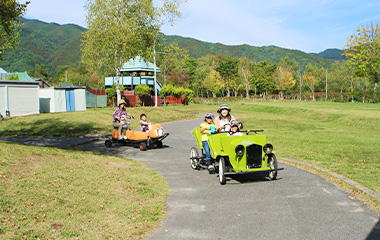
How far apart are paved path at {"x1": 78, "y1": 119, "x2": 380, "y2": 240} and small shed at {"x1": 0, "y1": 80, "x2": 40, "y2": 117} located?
25413 millimetres

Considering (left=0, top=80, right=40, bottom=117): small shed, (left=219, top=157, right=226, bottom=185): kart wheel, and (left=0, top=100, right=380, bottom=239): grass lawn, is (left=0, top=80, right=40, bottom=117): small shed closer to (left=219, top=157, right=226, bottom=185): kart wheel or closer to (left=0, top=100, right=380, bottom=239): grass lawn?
(left=0, top=100, right=380, bottom=239): grass lawn

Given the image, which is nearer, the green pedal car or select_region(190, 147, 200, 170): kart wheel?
the green pedal car

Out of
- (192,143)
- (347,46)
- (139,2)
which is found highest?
(139,2)

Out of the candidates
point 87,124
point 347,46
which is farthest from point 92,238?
point 347,46

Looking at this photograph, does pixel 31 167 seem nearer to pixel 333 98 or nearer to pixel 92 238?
pixel 92 238

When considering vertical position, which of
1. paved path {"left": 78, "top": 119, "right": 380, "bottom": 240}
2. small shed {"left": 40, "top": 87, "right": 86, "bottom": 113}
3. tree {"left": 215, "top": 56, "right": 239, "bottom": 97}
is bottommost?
Answer: paved path {"left": 78, "top": 119, "right": 380, "bottom": 240}

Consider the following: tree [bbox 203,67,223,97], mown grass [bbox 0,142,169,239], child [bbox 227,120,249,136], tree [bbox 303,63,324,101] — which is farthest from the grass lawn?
tree [bbox 303,63,324,101]

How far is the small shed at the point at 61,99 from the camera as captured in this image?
3641cm

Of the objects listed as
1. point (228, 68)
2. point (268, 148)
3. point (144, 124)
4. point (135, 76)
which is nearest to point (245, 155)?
point (268, 148)

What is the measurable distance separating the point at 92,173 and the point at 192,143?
29.5 feet

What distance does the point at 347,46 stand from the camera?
4653 cm

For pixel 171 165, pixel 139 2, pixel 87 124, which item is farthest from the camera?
pixel 139 2

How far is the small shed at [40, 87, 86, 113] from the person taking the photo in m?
36.4

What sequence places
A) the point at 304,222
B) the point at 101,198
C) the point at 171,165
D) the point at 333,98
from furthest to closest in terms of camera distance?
the point at 333,98 < the point at 171,165 < the point at 101,198 < the point at 304,222
